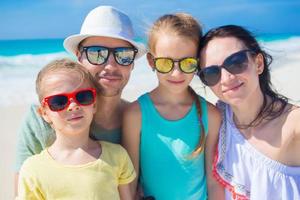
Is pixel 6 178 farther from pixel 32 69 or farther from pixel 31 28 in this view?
pixel 31 28

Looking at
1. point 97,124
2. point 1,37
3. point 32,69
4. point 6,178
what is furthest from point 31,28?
point 97,124

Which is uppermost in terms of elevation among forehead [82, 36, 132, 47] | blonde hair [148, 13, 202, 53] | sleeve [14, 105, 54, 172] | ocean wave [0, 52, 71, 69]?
blonde hair [148, 13, 202, 53]

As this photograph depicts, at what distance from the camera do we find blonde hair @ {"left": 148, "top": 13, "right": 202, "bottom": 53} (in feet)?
8.75

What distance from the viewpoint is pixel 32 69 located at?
39.3 feet

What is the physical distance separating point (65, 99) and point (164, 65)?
1.96ft

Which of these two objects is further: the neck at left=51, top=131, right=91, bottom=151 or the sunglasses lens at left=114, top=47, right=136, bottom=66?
the sunglasses lens at left=114, top=47, right=136, bottom=66

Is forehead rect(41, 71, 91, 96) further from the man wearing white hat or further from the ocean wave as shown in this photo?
the ocean wave

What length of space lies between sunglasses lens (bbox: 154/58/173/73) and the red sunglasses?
1.47 feet

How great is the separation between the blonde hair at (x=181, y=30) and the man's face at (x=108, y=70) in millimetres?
163

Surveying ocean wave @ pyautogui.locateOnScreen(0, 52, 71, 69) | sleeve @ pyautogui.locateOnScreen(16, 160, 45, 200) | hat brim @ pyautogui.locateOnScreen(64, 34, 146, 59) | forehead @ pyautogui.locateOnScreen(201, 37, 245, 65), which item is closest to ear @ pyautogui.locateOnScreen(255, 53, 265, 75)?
forehead @ pyautogui.locateOnScreen(201, 37, 245, 65)

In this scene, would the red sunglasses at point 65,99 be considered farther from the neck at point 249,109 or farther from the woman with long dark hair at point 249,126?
the neck at point 249,109

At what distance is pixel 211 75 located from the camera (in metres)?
2.57

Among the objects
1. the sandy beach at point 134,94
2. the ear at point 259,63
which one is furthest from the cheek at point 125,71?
the sandy beach at point 134,94

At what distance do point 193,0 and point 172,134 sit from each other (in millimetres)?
17882
